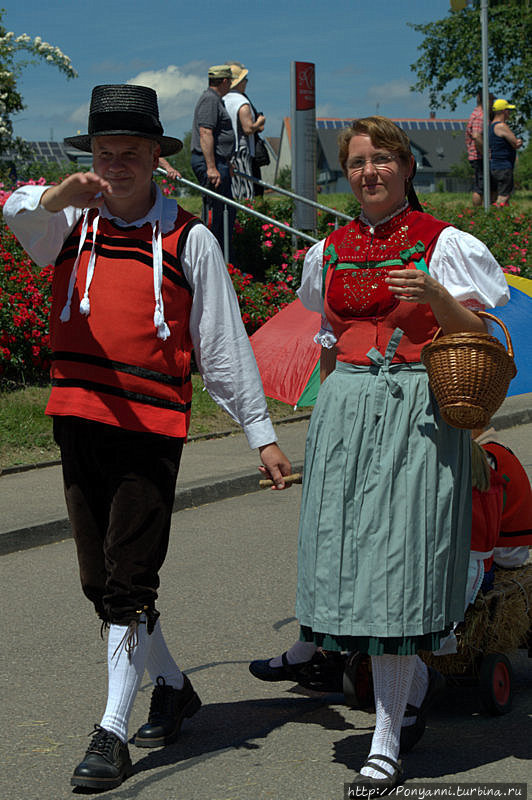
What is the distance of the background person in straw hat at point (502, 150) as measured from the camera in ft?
63.9

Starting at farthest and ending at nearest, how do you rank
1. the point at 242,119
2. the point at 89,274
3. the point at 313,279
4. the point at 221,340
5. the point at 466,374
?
the point at 242,119 → the point at 313,279 → the point at 221,340 → the point at 89,274 → the point at 466,374

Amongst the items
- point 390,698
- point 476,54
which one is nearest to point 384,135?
point 390,698

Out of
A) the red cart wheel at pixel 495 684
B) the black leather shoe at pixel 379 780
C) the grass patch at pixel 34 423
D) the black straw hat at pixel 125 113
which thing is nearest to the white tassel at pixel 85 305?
the black straw hat at pixel 125 113

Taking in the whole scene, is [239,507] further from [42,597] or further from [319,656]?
[319,656]

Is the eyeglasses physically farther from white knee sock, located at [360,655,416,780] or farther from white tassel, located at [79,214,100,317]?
white knee sock, located at [360,655,416,780]

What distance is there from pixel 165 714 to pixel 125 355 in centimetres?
127

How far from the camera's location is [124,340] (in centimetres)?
372

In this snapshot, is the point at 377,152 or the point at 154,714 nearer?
the point at 377,152

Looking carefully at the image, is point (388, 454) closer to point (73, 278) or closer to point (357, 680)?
point (357, 680)

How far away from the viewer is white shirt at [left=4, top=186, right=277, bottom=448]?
12.5 feet

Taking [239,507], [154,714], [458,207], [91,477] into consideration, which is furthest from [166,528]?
[458,207]

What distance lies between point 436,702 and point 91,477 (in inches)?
60.3

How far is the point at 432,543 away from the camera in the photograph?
11.6 ft

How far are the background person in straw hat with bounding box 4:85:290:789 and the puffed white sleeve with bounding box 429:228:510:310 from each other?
714 mm
